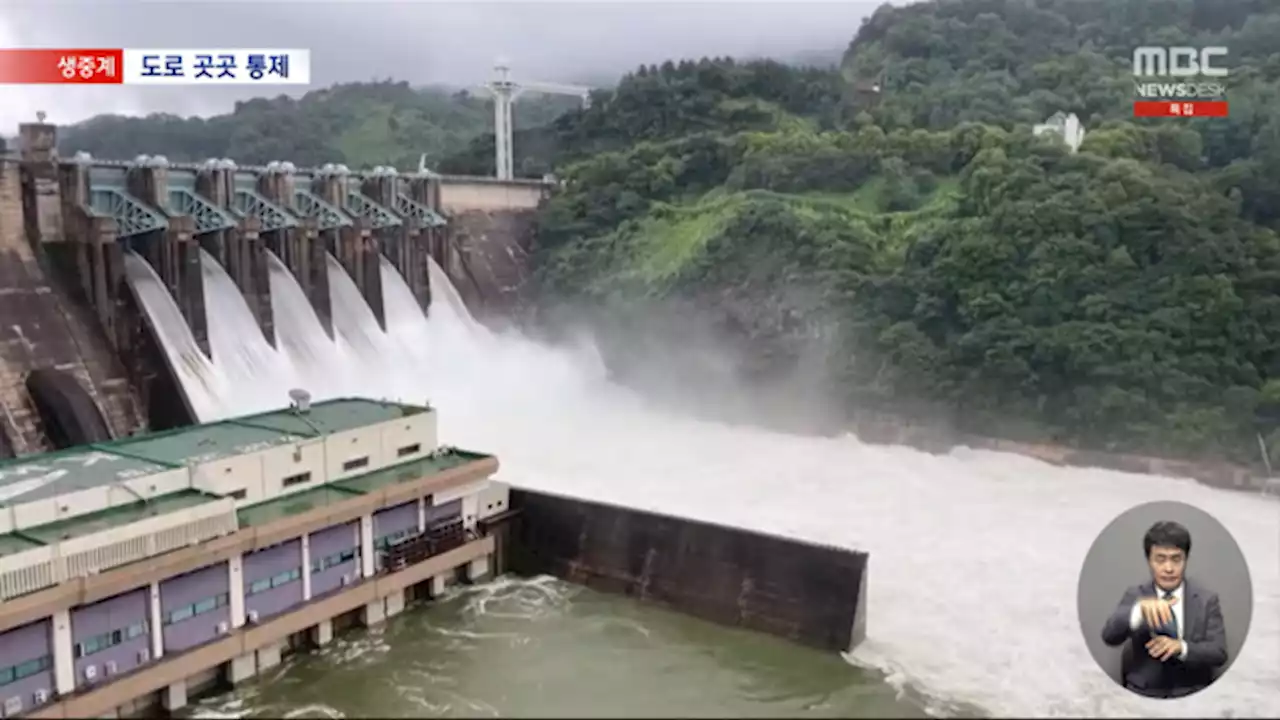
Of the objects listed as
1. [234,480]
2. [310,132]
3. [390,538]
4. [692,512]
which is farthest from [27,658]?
[310,132]

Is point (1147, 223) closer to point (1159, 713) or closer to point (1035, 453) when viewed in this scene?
point (1035, 453)

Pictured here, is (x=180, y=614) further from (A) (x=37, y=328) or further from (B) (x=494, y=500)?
(A) (x=37, y=328)

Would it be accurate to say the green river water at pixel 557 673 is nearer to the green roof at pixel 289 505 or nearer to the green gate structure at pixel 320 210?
the green roof at pixel 289 505

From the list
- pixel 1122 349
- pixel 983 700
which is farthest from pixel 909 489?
pixel 983 700

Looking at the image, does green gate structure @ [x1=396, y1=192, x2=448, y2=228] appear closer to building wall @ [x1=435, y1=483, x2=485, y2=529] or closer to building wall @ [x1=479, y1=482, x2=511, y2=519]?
building wall @ [x1=479, y1=482, x2=511, y2=519]

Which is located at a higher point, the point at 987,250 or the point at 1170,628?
the point at 987,250

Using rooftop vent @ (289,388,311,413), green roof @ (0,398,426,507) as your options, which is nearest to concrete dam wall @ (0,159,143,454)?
green roof @ (0,398,426,507)
